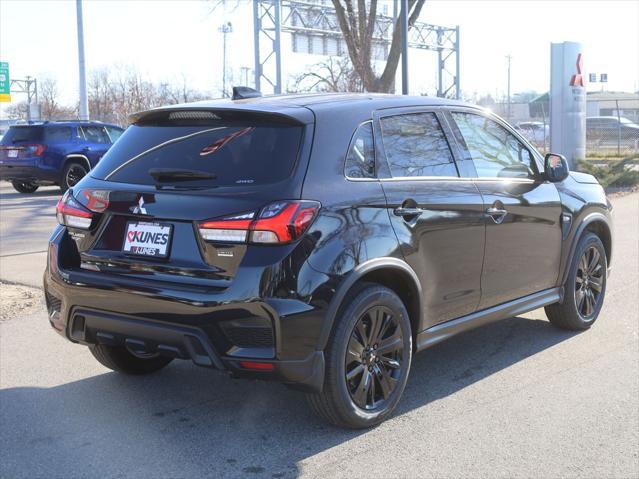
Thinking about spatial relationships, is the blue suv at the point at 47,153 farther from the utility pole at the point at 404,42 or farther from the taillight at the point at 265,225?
the taillight at the point at 265,225

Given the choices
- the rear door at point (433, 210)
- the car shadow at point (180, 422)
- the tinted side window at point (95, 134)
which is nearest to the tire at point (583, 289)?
the car shadow at point (180, 422)

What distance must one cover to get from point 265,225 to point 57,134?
56.9 ft

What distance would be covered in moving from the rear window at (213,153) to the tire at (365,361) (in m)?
0.78

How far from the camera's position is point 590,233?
6.26 meters

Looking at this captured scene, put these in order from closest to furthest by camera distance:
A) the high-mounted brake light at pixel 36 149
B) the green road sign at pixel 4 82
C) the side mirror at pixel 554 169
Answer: the side mirror at pixel 554 169 → the high-mounted brake light at pixel 36 149 → the green road sign at pixel 4 82

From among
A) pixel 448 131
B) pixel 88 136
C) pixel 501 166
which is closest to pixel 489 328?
pixel 501 166

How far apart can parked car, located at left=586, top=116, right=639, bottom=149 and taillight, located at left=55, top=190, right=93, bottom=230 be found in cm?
3488

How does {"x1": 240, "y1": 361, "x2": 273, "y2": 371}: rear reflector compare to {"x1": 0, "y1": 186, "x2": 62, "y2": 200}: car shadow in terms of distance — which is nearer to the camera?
{"x1": 240, "y1": 361, "x2": 273, "y2": 371}: rear reflector

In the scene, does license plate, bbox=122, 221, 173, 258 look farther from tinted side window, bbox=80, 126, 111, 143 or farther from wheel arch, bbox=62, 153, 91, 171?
tinted side window, bbox=80, 126, 111, 143

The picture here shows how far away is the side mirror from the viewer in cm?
571

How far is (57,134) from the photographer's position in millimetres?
19797

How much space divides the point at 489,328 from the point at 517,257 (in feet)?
3.97

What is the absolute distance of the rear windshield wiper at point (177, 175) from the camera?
13.4 ft

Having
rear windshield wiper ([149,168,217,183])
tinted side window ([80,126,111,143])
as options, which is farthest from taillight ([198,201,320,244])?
tinted side window ([80,126,111,143])
